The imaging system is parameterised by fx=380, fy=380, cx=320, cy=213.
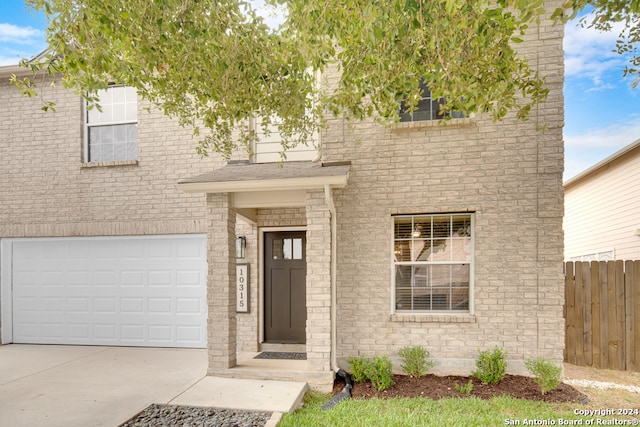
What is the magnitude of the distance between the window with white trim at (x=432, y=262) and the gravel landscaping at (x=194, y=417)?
2.99 m

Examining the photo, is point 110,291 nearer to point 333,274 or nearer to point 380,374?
point 333,274

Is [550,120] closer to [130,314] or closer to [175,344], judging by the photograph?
[175,344]

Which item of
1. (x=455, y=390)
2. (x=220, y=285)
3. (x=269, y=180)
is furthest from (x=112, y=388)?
(x=455, y=390)

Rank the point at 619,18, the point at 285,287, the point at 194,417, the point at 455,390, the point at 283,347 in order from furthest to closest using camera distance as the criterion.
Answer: the point at 285,287
the point at 283,347
the point at 455,390
the point at 194,417
the point at 619,18

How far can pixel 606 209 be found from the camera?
34.4 feet

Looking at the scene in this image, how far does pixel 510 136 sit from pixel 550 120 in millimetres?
603

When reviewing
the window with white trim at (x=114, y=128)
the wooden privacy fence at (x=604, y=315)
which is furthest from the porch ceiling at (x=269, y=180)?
the wooden privacy fence at (x=604, y=315)

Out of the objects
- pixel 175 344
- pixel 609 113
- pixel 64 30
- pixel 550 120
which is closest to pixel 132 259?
pixel 175 344

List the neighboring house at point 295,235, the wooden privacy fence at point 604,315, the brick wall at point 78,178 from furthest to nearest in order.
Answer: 1. the brick wall at point 78,178
2. the wooden privacy fence at point 604,315
3. the neighboring house at point 295,235

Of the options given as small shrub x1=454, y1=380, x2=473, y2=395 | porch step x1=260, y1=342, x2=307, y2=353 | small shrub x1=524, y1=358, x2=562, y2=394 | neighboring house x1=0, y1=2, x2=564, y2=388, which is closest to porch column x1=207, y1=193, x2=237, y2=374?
neighboring house x1=0, y1=2, x2=564, y2=388

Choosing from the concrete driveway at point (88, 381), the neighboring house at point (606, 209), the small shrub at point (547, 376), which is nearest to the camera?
the concrete driveway at point (88, 381)

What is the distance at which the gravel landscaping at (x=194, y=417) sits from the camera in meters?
4.15

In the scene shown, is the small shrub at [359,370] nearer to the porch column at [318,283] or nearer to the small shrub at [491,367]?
the porch column at [318,283]

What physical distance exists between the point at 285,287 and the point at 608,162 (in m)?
9.19
